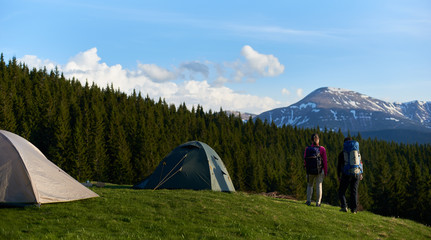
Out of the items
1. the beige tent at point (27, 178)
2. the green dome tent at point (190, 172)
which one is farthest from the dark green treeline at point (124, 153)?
the beige tent at point (27, 178)

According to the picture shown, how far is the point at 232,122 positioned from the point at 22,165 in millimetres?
185463

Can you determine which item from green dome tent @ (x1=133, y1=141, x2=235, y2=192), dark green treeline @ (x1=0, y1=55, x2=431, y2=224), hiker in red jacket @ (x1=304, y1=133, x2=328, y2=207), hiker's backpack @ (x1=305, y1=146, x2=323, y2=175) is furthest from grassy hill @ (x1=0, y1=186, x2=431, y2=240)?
dark green treeline @ (x1=0, y1=55, x2=431, y2=224)

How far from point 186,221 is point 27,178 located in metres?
7.05

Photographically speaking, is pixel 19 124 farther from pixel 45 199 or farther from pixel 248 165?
pixel 45 199

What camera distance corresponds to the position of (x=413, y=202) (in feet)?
314

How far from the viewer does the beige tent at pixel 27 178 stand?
47.3 ft

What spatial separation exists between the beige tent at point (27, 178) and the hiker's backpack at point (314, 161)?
1206 centimetres

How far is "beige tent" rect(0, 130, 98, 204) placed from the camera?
14414mm

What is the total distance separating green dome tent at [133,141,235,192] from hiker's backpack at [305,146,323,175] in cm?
736

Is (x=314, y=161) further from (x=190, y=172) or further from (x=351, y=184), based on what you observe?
(x=190, y=172)

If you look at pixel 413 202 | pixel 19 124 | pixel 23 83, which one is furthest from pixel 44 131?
pixel 413 202

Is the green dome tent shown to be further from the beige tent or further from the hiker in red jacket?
the beige tent

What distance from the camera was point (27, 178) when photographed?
48.1 feet

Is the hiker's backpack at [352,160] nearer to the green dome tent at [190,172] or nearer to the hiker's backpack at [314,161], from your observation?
the hiker's backpack at [314,161]
